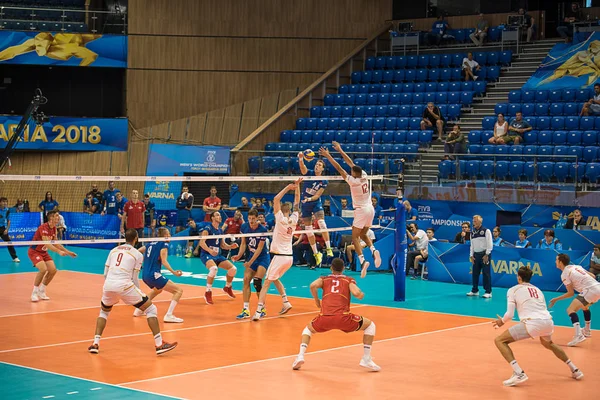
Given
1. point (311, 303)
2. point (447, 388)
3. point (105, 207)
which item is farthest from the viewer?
point (105, 207)

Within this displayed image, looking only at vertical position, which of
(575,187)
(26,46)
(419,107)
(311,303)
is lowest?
(311,303)

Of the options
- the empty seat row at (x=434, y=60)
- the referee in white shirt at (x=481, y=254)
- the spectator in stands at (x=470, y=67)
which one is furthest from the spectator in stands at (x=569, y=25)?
the referee in white shirt at (x=481, y=254)

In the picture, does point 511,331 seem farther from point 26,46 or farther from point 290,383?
point 26,46

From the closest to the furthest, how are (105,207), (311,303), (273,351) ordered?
(273,351) → (311,303) → (105,207)

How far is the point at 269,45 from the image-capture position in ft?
123

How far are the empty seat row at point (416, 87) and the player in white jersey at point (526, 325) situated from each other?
21144mm

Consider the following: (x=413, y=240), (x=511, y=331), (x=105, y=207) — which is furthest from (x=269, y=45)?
(x=511, y=331)

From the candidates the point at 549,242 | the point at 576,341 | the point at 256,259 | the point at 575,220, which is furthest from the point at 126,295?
the point at 575,220

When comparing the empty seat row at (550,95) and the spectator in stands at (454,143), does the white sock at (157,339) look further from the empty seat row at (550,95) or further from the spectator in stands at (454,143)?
the empty seat row at (550,95)

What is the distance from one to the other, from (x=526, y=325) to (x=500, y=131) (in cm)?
1712

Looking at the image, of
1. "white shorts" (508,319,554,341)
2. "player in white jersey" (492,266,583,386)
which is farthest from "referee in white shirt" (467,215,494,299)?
"white shorts" (508,319,554,341)

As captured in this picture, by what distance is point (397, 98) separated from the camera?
33.3 metres

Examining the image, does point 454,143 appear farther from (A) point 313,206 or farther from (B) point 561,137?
(A) point 313,206

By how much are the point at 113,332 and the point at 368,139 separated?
17.7 metres
